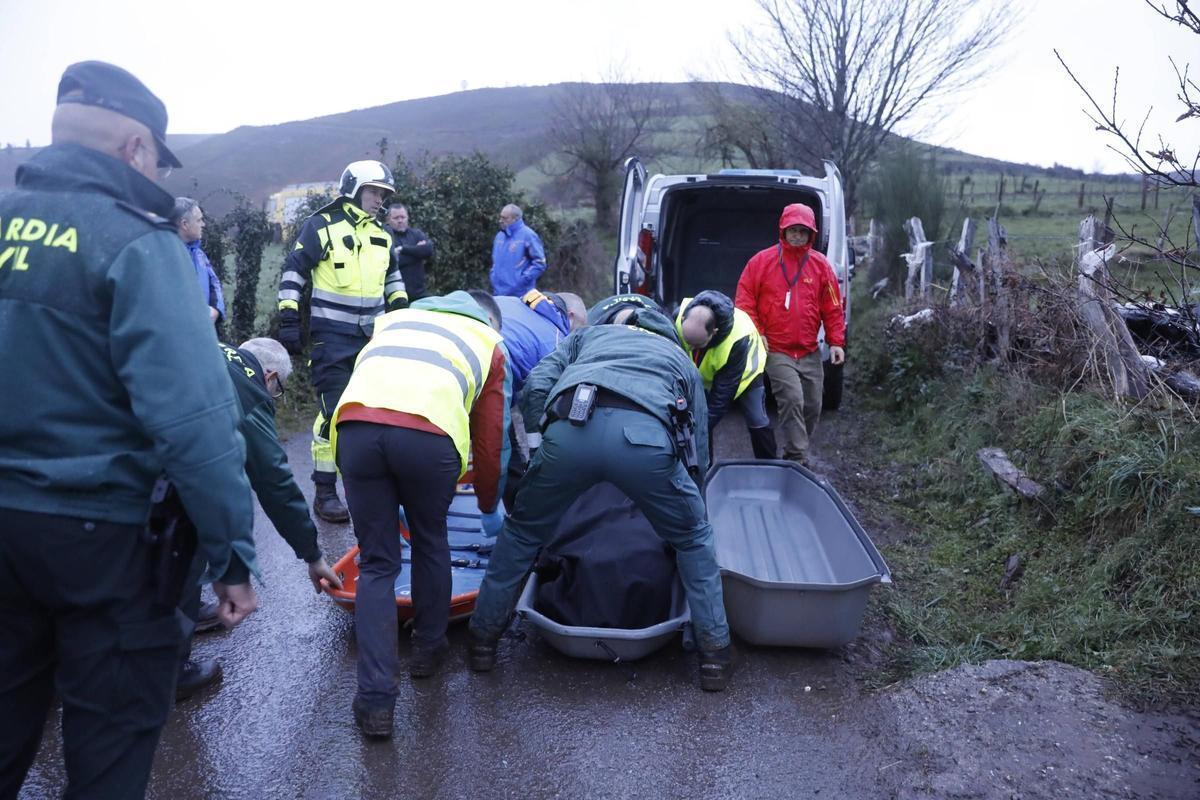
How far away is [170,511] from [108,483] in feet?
0.47

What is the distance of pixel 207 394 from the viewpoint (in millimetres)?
1776

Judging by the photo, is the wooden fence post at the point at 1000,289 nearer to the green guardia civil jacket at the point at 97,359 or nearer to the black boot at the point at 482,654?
the black boot at the point at 482,654

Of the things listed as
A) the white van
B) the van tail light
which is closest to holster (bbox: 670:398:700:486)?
the white van

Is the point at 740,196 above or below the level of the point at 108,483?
above

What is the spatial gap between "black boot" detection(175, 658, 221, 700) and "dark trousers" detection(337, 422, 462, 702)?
750 mm

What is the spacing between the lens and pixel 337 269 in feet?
15.9

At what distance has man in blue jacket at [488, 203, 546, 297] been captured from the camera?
8.26m

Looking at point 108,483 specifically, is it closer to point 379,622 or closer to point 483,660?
point 379,622

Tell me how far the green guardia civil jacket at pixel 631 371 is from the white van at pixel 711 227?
2.57 metres

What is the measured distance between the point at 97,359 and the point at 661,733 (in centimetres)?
225

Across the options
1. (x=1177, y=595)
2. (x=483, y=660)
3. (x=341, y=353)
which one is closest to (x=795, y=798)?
(x=483, y=660)

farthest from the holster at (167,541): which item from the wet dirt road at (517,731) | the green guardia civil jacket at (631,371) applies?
the green guardia civil jacket at (631,371)

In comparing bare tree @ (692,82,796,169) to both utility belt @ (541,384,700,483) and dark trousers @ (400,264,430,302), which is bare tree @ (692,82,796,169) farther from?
utility belt @ (541,384,700,483)

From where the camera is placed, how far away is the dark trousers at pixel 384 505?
277 centimetres
